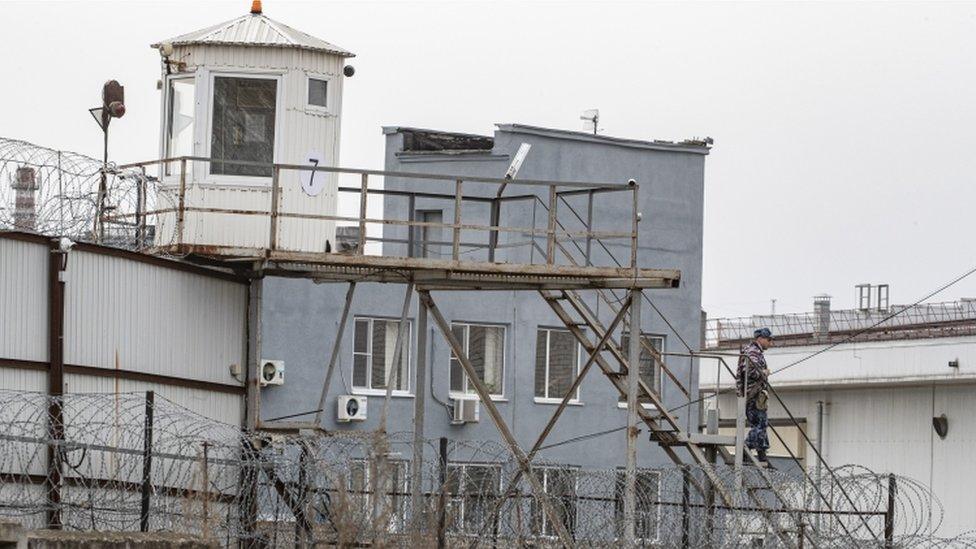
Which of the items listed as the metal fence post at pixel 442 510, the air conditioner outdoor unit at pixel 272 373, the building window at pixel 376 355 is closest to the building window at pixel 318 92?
the metal fence post at pixel 442 510

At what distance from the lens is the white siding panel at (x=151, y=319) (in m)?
22.9

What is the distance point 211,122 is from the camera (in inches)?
987

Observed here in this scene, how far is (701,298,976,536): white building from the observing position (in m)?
46.0

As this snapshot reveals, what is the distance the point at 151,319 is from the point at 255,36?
4026mm

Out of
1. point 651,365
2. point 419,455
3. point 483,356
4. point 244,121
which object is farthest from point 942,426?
point 244,121

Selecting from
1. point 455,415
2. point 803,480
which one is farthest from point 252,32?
point 455,415

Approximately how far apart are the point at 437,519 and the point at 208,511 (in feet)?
8.79

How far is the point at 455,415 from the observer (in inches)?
1538

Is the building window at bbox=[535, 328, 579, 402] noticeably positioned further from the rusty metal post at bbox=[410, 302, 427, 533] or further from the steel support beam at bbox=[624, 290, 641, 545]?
the steel support beam at bbox=[624, 290, 641, 545]

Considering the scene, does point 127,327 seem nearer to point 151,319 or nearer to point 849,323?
point 151,319

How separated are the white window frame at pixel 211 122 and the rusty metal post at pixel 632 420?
5.03m

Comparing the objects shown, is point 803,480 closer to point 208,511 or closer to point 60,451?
point 208,511

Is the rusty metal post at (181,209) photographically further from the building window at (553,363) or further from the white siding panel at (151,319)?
the building window at (553,363)

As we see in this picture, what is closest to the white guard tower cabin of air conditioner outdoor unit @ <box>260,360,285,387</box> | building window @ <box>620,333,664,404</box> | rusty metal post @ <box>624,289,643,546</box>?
rusty metal post @ <box>624,289,643,546</box>
